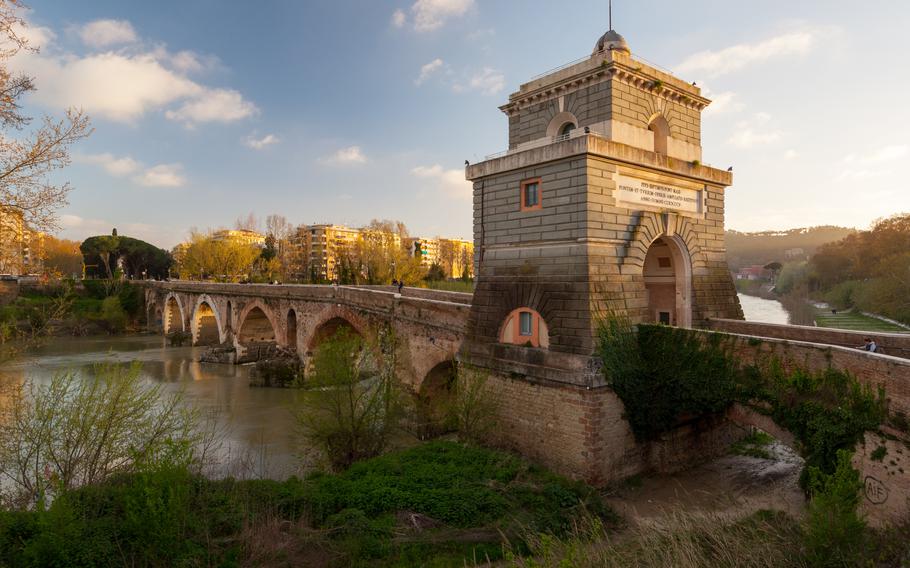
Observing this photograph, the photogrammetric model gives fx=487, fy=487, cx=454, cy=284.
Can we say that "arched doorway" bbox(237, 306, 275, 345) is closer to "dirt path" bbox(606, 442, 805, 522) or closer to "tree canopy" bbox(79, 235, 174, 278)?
"dirt path" bbox(606, 442, 805, 522)

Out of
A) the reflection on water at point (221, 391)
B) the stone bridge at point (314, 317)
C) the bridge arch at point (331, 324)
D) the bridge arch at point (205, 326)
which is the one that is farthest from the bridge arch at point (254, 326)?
the bridge arch at point (331, 324)

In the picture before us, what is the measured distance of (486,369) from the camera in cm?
1189

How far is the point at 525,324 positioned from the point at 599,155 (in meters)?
4.04

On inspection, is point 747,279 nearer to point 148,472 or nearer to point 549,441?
point 549,441

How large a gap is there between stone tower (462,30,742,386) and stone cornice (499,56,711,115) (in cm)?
3

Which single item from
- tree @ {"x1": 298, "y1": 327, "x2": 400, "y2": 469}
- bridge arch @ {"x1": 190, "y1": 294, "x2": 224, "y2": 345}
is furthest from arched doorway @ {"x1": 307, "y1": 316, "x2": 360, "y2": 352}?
bridge arch @ {"x1": 190, "y1": 294, "x2": 224, "y2": 345}

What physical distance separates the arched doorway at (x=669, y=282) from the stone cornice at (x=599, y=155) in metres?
1.78

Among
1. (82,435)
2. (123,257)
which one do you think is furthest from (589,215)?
(123,257)

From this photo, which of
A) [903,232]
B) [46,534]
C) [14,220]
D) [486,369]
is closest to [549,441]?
[486,369]

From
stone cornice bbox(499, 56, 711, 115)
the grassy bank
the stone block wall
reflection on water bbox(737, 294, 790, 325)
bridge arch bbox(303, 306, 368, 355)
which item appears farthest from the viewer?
reflection on water bbox(737, 294, 790, 325)

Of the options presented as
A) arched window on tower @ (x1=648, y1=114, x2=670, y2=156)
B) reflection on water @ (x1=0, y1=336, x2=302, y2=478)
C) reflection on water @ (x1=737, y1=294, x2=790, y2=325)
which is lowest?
reflection on water @ (x1=0, y1=336, x2=302, y2=478)

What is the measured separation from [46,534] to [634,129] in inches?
488

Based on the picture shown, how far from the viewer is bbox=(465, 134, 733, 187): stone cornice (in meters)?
10.1

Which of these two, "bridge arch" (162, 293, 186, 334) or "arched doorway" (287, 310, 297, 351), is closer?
"arched doorway" (287, 310, 297, 351)
